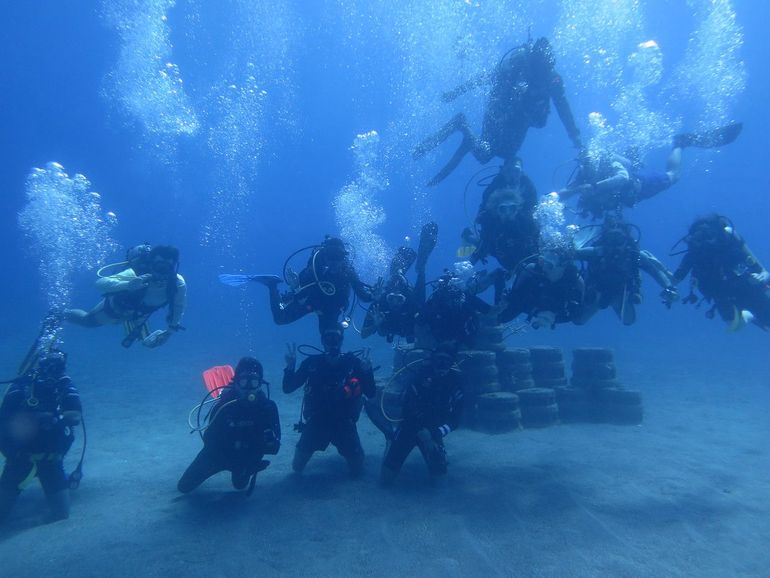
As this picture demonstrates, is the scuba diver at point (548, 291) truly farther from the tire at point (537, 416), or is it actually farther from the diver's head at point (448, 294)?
the tire at point (537, 416)

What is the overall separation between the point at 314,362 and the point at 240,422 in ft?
4.60

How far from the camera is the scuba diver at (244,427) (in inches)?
260

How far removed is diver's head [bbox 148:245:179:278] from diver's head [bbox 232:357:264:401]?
3.13 metres

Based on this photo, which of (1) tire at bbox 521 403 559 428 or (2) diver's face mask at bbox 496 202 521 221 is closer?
(2) diver's face mask at bbox 496 202 521 221

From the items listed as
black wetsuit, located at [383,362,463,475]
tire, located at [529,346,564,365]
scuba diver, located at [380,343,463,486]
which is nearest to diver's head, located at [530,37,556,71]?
tire, located at [529,346,564,365]

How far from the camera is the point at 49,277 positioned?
44.0 feet

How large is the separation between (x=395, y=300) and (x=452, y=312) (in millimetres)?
1085

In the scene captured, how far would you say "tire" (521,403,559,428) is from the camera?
10.5 metres

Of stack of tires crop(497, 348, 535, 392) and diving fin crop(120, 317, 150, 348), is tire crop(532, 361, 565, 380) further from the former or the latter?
diving fin crop(120, 317, 150, 348)

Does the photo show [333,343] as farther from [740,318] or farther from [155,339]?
[740,318]

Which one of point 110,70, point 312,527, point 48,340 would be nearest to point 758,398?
point 312,527

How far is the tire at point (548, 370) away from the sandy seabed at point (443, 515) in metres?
1.47

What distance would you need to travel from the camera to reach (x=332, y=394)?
24.2 ft

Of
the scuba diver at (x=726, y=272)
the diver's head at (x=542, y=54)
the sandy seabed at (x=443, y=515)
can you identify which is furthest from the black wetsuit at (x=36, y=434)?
the diver's head at (x=542, y=54)
